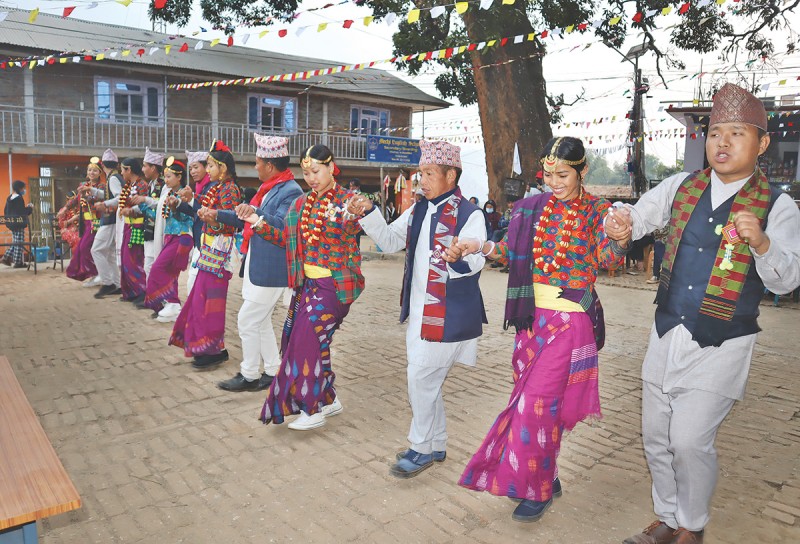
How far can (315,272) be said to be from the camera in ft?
13.9

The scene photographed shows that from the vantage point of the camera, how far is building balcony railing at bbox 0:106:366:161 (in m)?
17.1

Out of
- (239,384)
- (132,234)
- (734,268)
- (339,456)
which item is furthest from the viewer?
(132,234)

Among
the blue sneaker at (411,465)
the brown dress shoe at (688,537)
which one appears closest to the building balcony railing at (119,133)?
the blue sneaker at (411,465)

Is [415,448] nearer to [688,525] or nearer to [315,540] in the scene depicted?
[315,540]

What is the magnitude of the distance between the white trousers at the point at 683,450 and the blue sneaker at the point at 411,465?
1296mm

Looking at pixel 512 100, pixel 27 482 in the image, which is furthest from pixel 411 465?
pixel 512 100

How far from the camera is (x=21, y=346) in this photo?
6543mm

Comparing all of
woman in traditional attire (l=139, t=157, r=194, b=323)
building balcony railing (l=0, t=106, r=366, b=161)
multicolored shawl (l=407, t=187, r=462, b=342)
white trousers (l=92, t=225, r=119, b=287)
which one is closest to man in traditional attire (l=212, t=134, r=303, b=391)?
multicolored shawl (l=407, t=187, r=462, b=342)

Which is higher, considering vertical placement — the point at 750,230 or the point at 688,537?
the point at 750,230

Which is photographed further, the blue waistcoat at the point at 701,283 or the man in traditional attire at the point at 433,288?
the man in traditional attire at the point at 433,288

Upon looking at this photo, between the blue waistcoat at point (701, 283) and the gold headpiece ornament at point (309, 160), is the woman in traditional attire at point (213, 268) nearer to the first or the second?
the gold headpiece ornament at point (309, 160)

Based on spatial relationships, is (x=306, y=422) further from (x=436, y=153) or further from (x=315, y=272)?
(x=436, y=153)

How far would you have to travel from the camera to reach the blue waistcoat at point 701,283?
8.87 feet

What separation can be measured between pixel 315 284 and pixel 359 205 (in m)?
0.79
